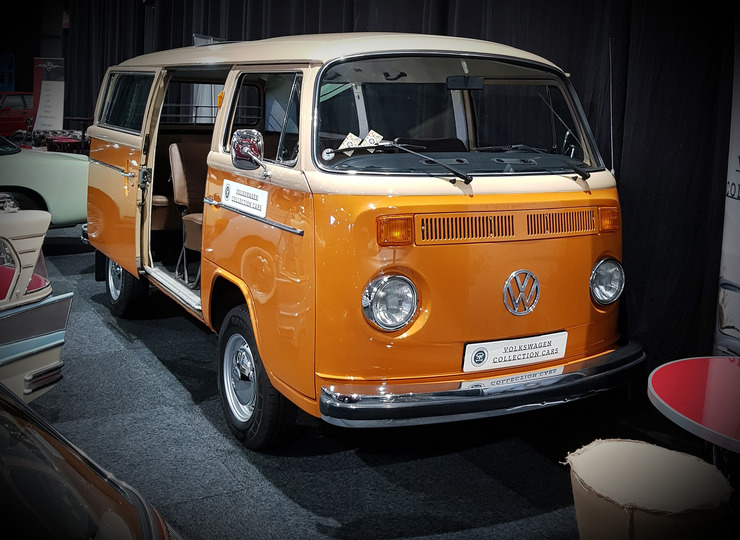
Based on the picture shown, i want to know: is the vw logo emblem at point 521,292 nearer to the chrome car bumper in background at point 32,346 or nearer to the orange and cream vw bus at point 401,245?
the orange and cream vw bus at point 401,245

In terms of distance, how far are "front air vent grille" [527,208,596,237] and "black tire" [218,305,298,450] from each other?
131cm

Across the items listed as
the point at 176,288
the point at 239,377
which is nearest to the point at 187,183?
the point at 176,288

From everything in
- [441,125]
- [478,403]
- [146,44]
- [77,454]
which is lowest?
[478,403]

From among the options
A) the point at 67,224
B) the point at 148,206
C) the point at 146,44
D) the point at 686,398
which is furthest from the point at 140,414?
the point at 146,44

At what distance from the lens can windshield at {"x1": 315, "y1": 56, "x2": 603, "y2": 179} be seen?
11.1 feet

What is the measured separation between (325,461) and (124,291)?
260 centimetres

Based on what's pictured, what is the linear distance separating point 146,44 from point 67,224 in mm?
7068

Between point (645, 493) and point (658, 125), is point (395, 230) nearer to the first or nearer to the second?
point (645, 493)

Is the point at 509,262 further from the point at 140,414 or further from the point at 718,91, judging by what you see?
the point at 140,414

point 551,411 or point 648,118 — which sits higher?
point 648,118

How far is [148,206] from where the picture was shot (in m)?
4.96

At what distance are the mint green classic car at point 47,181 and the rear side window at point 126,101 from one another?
2426mm

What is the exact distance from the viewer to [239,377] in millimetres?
3943

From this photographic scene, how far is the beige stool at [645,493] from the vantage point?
2408 mm
